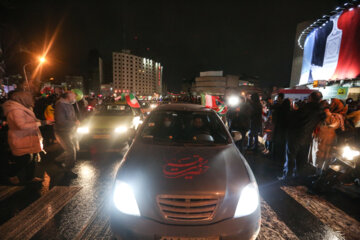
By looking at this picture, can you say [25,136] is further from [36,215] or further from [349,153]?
[349,153]

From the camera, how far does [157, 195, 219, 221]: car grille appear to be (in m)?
1.86

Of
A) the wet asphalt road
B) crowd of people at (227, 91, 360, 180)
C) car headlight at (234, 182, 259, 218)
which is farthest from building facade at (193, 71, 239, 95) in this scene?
car headlight at (234, 182, 259, 218)

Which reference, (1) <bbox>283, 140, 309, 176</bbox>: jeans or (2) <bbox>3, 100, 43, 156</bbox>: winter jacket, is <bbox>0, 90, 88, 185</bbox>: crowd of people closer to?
(2) <bbox>3, 100, 43, 156</bbox>: winter jacket

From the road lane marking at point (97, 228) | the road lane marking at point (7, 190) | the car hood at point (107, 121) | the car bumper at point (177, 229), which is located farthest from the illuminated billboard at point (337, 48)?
the road lane marking at point (7, 190)

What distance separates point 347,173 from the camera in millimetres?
3596

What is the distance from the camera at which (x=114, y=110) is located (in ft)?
25.6

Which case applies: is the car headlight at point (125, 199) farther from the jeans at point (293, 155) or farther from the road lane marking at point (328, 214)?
the jeans at point (293, 155)

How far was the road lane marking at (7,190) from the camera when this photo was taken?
3427 millimetres

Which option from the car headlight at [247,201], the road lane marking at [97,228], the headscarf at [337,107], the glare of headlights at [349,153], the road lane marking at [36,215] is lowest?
the road lane marking at [36,215]

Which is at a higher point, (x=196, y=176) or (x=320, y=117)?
(x=320, y=117)

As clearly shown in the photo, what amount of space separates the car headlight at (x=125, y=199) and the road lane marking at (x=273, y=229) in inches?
69.6

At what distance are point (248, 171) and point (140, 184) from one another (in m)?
1.36

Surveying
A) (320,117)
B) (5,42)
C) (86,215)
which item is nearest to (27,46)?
(5,42)

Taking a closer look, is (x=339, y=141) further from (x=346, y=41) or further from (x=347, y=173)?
(x=346, y=41)
